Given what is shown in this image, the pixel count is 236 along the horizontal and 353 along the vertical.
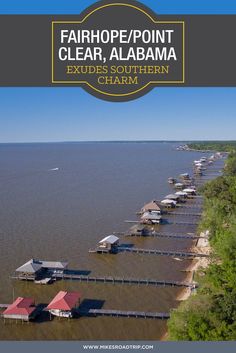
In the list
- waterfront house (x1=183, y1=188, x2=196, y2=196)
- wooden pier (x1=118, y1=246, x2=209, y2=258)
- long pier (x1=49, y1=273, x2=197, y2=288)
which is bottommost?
long pier (x1=49, y1=273, x2=197, y2=288)

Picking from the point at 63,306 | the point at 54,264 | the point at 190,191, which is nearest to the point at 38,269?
the point at 54,264

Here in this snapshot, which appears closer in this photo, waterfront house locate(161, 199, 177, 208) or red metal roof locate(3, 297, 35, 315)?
red metal roof locate(3, 297, 35, 315)

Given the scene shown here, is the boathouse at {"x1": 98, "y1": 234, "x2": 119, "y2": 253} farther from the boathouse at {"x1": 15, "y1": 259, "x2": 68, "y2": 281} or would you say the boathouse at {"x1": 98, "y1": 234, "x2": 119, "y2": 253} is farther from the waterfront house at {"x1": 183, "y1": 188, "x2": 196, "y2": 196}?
the waterfront house at {"x1": 183, "y1": 188, "x2": 196, "y2": 196}

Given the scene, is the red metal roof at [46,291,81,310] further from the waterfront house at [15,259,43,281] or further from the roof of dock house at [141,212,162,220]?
the roof of dock house at [141,212,162,220]

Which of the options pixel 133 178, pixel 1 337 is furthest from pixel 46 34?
pixel 133 178

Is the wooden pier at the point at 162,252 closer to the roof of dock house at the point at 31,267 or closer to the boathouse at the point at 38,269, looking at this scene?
the boathouse at the point at 38,269

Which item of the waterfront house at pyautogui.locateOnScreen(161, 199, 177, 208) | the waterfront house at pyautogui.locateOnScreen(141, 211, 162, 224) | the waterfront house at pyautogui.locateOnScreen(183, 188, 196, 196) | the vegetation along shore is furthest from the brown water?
the vegetation along shore

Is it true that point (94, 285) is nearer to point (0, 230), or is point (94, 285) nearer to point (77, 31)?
point (0, 230)

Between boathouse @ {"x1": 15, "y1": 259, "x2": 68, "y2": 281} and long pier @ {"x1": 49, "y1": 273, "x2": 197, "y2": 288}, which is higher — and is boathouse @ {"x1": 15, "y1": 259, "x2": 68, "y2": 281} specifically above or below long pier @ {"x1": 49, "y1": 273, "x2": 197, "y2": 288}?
above

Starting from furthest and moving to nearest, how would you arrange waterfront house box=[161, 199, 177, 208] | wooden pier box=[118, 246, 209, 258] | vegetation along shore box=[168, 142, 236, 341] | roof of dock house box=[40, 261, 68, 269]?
waterfront house box=[161, 199, 177, 208] → wooden pier box=[118, 246, 209, 258] → roof of dock house box=[40, 261, 68, 269] → vegetation along shore box=[168, 142, 236, 341]
